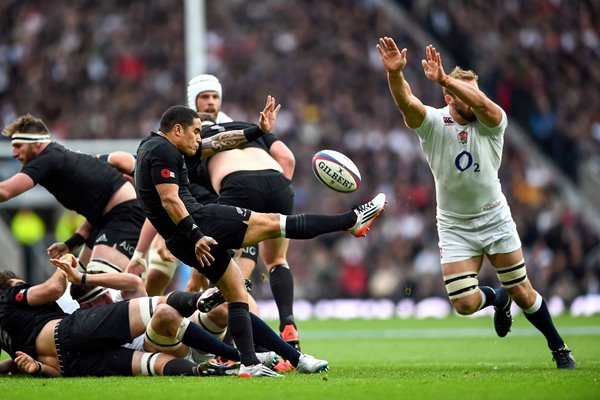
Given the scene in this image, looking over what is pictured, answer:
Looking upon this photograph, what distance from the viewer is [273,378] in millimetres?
7773

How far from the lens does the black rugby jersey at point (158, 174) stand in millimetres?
7879

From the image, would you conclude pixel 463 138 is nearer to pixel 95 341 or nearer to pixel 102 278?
pixel 102 278

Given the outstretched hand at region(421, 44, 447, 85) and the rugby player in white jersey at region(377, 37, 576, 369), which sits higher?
the outstretched hand at region(421, 44, 447, 85)

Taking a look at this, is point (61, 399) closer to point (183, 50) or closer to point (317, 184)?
point (317, 184)

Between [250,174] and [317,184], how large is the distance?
12994 mm

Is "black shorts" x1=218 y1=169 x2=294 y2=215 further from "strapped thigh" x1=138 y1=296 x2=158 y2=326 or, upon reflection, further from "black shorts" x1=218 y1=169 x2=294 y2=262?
"strapped thigh" x1=138 y1=296 x2=158 y2=326

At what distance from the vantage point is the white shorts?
8789 millimetres

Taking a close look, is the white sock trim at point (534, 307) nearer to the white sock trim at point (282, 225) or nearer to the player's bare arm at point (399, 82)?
the player's bare arm at point (399, 82)

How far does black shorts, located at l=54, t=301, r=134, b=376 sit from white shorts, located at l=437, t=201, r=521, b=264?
275cm

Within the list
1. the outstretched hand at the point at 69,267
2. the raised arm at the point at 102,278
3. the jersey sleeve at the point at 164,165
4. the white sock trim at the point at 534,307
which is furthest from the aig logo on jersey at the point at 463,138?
the outstretched hand at the point at 69,267

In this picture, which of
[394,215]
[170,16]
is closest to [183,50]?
[170,16]

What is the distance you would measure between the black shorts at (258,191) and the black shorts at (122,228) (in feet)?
4.86

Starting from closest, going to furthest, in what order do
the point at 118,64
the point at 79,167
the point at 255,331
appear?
the point at 255,331 → the point at 79,167 → the point at 118,64

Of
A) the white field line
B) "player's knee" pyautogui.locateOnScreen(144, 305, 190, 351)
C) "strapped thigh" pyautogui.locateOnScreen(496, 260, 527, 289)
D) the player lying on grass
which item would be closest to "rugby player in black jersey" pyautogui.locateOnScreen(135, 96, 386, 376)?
the player lying on grass
